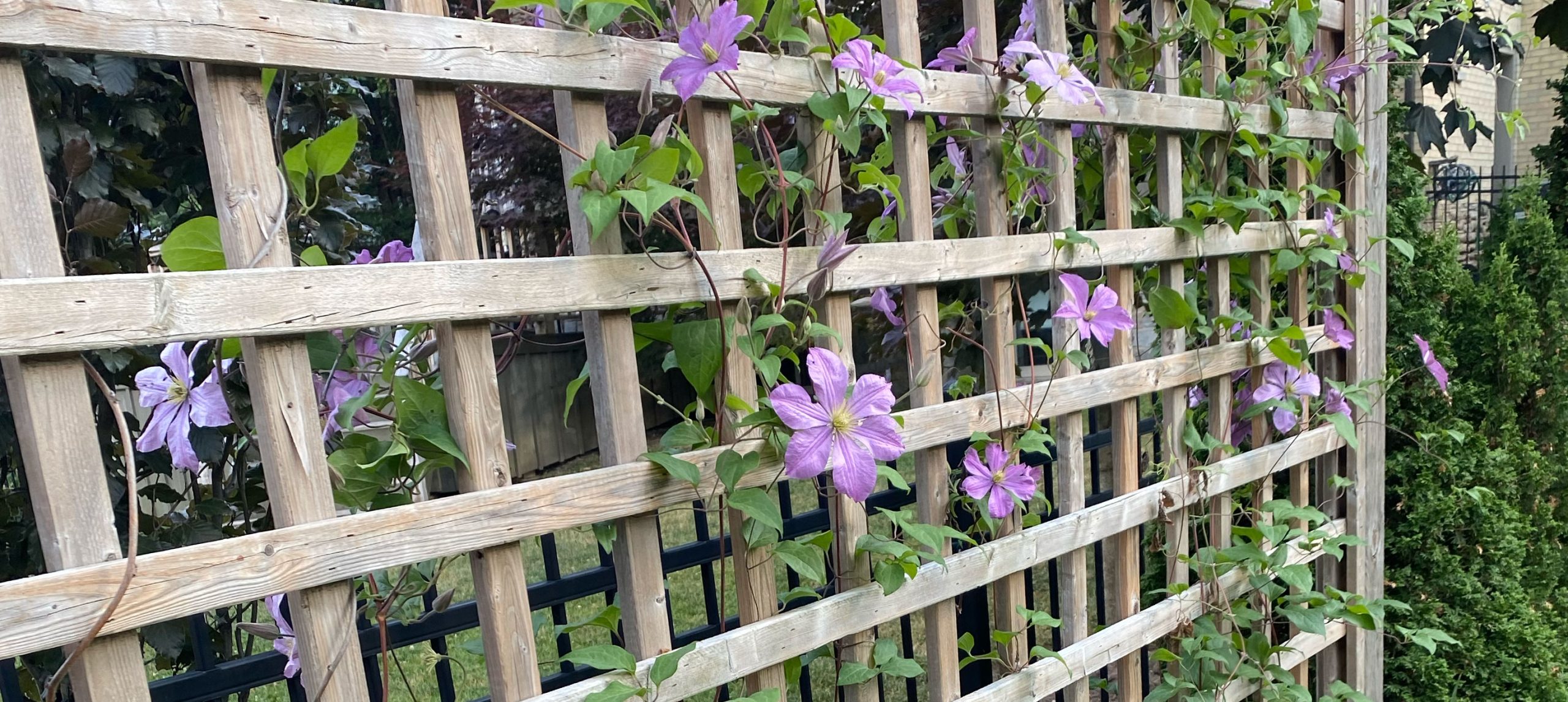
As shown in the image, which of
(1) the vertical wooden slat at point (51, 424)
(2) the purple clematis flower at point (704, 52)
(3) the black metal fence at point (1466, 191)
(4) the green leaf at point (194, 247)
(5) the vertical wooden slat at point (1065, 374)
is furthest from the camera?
(3) the black metal fence at point (1466, 191)

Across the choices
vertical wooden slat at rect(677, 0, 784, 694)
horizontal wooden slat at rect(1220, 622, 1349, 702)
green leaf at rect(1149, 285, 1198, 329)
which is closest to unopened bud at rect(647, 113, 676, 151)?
vertical wooden slat at rect(677, 0, 784, 694)

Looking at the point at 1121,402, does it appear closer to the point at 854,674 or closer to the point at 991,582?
the point at 991,582

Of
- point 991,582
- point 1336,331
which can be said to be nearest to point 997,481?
point 991,582

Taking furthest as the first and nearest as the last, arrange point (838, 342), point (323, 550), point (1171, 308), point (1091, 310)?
point (1171, 308)
point (1091, 310)
point (838, 342)
point (323, 550)

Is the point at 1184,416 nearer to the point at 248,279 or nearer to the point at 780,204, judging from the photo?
the point at 780,204

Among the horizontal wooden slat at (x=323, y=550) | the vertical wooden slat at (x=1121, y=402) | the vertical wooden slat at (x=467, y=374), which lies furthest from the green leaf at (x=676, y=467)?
the vertical wooden slat at (x=1121, y=402)

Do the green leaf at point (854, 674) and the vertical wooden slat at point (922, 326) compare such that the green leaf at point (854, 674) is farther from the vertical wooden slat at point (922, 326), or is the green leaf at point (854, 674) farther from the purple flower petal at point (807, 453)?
the purple flower petal at point (807, 453)

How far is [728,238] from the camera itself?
3.56 ft

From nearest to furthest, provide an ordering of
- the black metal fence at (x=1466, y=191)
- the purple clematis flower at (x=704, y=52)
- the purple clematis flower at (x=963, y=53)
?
the purple clematis flower at (x=704, y=52) < the purple clematis flower at (x=963, y=53) < the black metal fence at (x=1466, y=191)

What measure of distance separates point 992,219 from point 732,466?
1.94ft

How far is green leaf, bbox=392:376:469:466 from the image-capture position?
0.92m

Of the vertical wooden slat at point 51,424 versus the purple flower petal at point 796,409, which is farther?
the purple flower petal at point 796,409

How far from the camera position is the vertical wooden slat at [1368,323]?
2.00 m

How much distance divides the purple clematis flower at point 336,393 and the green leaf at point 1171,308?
4.10ft
